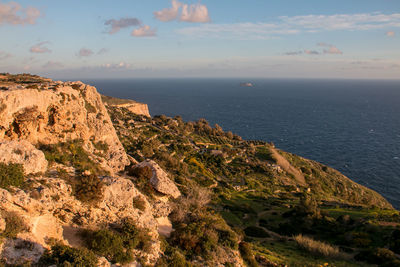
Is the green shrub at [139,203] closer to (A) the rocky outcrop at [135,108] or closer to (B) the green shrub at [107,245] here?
(B) the green shrub at [107,245]

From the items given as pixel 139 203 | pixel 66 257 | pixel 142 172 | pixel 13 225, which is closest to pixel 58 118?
pixel 142 172

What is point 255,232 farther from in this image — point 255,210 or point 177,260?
point 177,260

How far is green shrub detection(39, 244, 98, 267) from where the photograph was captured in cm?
1088

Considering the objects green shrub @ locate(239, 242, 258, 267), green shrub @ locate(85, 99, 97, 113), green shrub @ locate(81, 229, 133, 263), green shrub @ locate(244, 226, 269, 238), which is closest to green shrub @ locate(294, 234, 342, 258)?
green shrub @ locate(244, 226, 269, 238)

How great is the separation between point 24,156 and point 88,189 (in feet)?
13.9

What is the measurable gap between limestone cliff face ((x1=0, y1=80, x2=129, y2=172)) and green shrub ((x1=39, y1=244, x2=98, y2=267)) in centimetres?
957

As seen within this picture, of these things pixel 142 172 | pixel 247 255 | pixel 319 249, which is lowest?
pixel 319 249

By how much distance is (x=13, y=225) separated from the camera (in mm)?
11039

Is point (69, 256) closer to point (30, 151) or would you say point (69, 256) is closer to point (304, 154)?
point (30, 151)

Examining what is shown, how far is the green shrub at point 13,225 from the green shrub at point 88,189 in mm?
3346

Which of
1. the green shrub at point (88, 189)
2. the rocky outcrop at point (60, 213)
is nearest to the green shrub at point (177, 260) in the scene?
the rocky outcrop at point (60, 213)

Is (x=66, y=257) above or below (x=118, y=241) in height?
above

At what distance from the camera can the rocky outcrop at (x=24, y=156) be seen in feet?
45.1

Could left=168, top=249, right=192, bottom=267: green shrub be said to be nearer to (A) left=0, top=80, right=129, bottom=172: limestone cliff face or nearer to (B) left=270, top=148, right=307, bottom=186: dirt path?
(A) left=0, top=80, right=129, bottom=172: limestone cliff face
